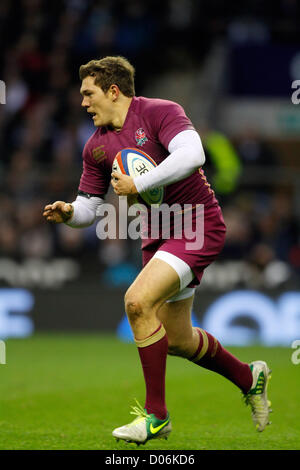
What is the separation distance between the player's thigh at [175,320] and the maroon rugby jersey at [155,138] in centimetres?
63

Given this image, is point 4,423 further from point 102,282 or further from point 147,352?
point 102,282

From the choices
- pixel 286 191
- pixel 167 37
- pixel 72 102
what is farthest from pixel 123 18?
pixel 286 191

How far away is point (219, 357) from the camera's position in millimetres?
5469

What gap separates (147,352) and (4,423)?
1303mm

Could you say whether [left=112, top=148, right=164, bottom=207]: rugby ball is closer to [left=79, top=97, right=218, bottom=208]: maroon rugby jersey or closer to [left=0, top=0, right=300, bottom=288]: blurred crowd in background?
[left=79, top=97, right=218, bottom=208]: maroon rugby jersey

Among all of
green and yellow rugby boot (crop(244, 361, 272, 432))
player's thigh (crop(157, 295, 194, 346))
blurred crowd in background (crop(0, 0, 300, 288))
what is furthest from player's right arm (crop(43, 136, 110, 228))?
blurred crowd in background (crop(0, 0, 300, 288))

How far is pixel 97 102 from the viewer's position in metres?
5.30

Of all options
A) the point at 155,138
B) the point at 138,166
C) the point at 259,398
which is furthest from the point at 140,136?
the point at 259,398

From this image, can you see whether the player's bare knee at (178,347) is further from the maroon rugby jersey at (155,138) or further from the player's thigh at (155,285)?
the maroon rugby jersey at (155,138)

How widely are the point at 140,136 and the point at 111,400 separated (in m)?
2.44

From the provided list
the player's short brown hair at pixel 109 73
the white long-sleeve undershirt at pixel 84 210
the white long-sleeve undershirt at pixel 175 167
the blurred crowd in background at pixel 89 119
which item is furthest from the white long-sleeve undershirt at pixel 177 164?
the blurred crowd in background at pixel 89 119

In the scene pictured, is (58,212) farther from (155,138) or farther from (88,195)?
(155,138)

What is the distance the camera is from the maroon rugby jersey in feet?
16.8

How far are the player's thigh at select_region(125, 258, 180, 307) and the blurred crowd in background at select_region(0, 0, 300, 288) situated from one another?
642cm
